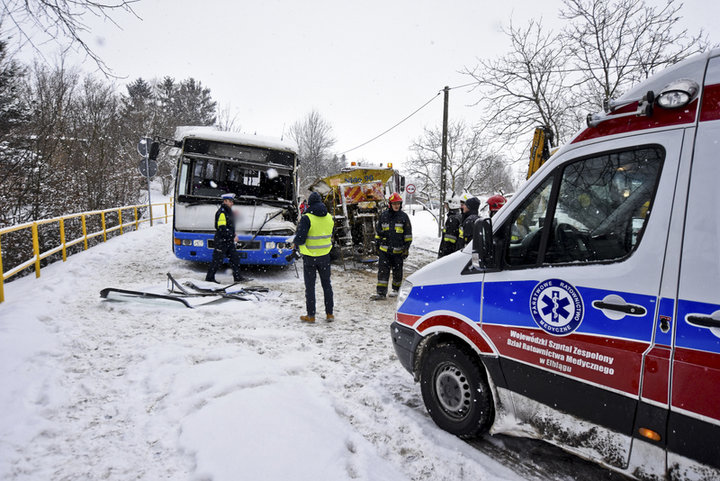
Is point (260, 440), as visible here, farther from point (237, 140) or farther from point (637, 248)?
point (237, 140)

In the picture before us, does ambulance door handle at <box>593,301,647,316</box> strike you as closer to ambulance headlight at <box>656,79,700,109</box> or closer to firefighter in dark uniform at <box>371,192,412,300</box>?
ambulance headlight at <box>656,79,700,109</box>

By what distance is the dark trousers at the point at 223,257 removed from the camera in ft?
24.4

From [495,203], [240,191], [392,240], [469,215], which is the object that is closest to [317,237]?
[392,240]

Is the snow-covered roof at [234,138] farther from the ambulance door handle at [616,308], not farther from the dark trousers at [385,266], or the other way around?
the ambulance door handle at [616,308]

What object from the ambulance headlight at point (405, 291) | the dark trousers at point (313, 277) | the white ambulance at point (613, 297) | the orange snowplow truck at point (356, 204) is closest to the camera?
the white ambulance at point (613, 297)

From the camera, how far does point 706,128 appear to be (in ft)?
6.09

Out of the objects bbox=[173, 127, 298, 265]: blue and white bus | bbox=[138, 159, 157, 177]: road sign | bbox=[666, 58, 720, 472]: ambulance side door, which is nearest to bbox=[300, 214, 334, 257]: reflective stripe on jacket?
bbox=[173, 127, 298, 265]: blue and white bus

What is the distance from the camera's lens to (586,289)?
2.18 m

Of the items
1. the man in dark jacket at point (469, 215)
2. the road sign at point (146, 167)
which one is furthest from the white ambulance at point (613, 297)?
the road sign at point (146, 167)

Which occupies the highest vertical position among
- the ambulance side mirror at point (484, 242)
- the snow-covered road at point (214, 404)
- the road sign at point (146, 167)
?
the road sign at point (146, 167)

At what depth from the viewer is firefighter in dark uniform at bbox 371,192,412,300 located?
7.15 m

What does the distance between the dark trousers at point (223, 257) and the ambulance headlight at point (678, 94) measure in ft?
22.8

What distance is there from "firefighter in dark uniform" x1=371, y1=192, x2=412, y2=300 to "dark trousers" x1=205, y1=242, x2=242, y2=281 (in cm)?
282

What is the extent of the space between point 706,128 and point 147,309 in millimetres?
6360
